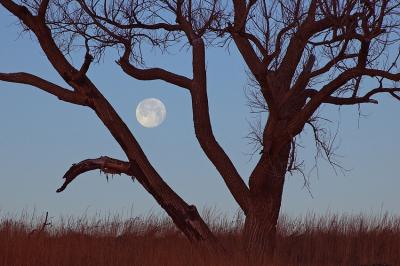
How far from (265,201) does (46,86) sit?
465 cm

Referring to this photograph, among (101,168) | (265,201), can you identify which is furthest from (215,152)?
(101,168)

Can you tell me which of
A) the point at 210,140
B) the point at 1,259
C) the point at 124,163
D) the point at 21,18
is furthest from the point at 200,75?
the point at 1,259

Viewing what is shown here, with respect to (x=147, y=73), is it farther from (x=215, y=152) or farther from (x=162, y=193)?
(x=162, y=193)

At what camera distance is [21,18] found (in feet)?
45.4

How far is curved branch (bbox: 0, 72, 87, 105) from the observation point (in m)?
13.6

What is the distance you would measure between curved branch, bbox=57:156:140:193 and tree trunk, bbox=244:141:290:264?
7.30 feet

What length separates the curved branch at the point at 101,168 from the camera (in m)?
13.1

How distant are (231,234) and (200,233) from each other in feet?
9.17

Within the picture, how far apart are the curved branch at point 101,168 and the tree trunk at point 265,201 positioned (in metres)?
2.22

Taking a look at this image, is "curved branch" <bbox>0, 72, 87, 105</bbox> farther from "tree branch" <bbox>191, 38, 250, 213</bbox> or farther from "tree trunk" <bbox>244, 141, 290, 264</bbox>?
"tree trunk" <bbox>244, 141, 290, 264</bbox>

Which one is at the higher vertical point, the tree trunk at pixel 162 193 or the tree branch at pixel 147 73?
the tree branch at pixel 147 73

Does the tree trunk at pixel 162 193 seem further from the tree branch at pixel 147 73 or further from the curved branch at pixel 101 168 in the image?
the tree branch at pixel 147 73

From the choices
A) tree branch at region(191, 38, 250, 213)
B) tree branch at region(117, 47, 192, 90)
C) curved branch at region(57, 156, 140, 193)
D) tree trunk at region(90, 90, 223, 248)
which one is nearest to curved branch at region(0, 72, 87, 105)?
tree trunk at region(90, 90, 223, 248)

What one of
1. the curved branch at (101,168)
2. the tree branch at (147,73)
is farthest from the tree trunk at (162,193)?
the tree branch at (147,73)
